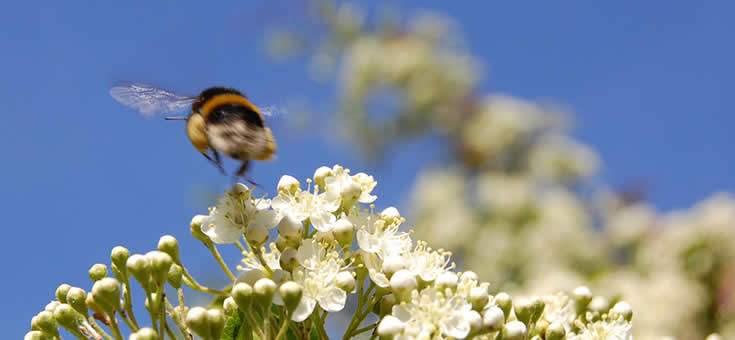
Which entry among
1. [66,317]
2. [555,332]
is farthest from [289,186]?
[555,332]

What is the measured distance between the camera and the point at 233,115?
1.91 meters

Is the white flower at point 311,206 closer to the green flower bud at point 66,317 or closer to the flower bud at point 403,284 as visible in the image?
the flower bud at point 403,284

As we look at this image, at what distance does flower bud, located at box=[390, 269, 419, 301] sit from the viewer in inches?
73.7

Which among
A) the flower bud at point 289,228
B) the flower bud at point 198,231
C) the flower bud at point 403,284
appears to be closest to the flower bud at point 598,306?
the flower bud at point 403,284

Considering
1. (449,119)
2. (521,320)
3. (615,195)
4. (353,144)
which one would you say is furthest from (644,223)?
(521,320)

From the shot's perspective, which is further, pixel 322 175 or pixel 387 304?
Answer: pixel 322 175

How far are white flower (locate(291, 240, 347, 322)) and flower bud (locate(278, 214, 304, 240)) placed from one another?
47 mm

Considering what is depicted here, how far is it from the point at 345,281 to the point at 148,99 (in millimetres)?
950

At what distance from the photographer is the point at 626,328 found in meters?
2.25

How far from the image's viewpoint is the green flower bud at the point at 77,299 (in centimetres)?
200

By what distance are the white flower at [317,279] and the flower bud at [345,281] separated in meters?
0.01

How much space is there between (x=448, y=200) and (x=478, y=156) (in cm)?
104

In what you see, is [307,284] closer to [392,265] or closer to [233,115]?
[392,265]

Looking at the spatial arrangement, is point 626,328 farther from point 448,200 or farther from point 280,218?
point 448,200
